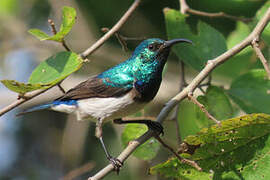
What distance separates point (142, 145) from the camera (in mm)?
3182

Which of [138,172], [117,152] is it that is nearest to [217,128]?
[138,172]

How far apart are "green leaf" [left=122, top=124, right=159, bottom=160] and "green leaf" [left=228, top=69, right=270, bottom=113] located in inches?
28.9

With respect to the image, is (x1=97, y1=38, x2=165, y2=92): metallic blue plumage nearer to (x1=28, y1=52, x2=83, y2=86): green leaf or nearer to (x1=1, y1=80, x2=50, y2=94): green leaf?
(x1=28, y1=52, x2=83, y2=86): green leaf

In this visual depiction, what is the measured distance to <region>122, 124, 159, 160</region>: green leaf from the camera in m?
3.14

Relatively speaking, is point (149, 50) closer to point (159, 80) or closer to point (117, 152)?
point (159, 80)

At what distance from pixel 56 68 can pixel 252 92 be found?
5.04ft

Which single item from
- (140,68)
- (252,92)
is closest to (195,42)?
(140,68)

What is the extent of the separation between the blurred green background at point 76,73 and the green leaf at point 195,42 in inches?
45.1

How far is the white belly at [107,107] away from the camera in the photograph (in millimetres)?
3295

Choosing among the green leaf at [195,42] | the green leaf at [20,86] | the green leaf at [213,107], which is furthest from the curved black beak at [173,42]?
the green leaf at [20,86]

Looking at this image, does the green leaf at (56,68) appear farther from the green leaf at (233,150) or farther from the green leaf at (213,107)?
the green leaf at (213,107)

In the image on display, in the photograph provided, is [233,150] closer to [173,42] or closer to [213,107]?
[213,107]

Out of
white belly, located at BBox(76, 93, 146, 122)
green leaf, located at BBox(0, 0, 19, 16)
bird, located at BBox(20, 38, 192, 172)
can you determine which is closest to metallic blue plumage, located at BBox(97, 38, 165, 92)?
bird, located at BBox(20, 38, 192, 172)

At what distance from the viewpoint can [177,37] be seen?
11.3 ft
